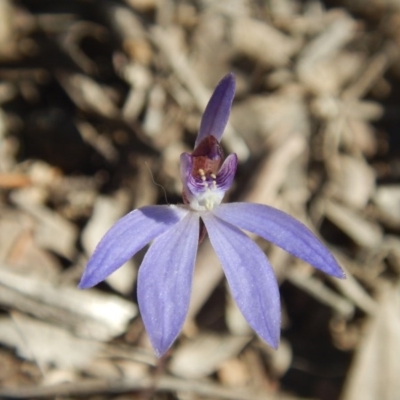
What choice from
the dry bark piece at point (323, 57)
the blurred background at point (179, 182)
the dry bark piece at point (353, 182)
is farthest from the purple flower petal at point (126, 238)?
the dry bark piece at point (323, 57)

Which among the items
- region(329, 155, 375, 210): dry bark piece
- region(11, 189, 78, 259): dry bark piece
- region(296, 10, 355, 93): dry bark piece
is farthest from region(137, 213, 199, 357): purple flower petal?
region(296, 10, 355, 93): dry bark piece

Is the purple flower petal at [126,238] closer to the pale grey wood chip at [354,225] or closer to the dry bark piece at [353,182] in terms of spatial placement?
the pale grey wood chip at [354,225]

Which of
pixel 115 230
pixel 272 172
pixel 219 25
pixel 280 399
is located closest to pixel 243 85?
pixel 219 25

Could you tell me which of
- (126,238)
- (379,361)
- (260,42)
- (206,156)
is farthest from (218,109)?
(260,42)

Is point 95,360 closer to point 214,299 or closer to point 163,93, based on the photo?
point 214,299

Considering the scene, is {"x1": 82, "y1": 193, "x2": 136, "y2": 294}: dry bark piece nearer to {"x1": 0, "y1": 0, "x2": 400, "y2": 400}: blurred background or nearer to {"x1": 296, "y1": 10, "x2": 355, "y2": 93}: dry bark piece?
{"x1": 0, "y1": 0, "x2": 400, "y2": 400}: blurred background

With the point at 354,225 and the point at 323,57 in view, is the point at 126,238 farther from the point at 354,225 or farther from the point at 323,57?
the point at 323,57
